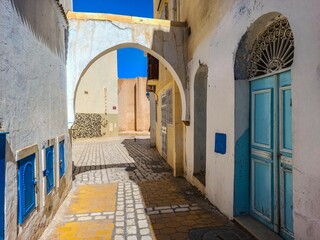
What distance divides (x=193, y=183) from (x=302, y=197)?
340 cm

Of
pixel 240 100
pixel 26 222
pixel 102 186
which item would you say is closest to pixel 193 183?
pixel 102 186

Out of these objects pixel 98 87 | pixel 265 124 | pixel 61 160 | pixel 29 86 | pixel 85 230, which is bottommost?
pixel 85 230

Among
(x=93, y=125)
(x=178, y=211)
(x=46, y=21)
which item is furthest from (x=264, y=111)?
(x=93, y=125)

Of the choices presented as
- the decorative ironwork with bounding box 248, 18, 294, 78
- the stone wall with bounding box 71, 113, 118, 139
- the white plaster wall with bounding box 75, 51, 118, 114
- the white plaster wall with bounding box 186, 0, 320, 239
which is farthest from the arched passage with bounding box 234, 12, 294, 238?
the white plaster wall with bounding box 75, 51, 118, 114

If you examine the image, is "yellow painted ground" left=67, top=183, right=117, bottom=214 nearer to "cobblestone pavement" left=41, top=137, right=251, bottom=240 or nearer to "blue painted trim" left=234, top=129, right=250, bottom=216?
"cobblestone pavement" left=41, top=137, right=251, bottom=240

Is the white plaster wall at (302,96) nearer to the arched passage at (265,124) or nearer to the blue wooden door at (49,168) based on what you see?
the arched passage at (265,124)

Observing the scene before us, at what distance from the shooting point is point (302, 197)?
222 cm

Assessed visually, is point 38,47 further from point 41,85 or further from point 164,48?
point 164,48

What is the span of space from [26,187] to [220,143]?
2.89m

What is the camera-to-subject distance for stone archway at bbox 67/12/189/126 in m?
5.20

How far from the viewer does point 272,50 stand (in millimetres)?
2980

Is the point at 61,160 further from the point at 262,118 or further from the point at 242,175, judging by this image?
the point at 262,118

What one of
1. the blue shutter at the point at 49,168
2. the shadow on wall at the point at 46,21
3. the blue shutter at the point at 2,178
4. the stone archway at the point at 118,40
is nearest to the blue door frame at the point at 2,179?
the blue shutter at the point at 2,178

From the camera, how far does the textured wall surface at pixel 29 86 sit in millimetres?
2206
